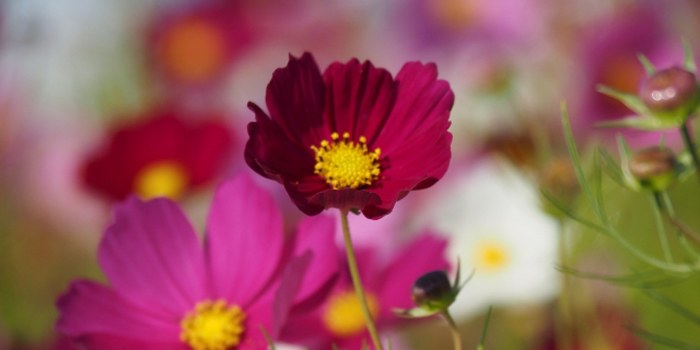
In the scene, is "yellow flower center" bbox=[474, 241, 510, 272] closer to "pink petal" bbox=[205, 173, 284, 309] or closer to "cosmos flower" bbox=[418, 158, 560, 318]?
"cosmos flower" bbox=[418, 158, 560, 318]

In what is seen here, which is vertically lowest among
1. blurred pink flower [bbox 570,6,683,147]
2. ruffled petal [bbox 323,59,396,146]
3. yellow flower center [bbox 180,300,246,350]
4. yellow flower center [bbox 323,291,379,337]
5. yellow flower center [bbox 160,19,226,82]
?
yellow flower center [bbox 323,291,379,337]

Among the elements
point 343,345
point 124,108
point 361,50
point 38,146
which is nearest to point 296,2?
point 361,50

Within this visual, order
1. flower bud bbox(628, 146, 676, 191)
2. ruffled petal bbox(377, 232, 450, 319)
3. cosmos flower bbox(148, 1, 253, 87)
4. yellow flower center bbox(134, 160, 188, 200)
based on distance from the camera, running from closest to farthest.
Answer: flower bud bbox(628, 146, 676, 191), ruffled petal bbox(377, 232, 450, 319), yellow flower center bbox(134, 160, 188, 200), cosmos flower bbox(148, 1, 253, 87)

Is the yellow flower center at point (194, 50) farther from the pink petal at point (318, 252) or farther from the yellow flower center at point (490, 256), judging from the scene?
the pink petal at point (318, 252)

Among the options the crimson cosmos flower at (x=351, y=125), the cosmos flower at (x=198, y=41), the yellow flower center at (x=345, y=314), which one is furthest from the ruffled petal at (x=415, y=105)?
the cosmos flower at (x=198, y=41)

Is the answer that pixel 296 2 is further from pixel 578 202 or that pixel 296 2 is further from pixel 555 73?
pixel 578 202

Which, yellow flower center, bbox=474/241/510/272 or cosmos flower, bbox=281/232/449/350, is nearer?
cosmos flower, bbox=281/232/449/350

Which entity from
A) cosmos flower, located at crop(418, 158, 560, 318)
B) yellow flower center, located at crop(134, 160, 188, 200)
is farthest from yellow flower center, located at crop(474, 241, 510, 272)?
yellow flower center, located at crop(134, 160, 188, 200)
